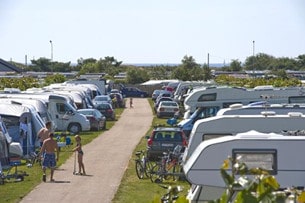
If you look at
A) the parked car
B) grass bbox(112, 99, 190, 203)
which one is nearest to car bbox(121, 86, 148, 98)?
the parked car

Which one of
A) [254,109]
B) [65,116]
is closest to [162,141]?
[254,109]

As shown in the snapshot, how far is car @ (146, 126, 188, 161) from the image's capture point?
23047 millimetres

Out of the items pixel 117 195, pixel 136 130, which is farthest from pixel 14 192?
pixel 136 130

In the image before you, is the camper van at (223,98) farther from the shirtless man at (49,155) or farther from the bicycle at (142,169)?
the shirtless man at (49,155)

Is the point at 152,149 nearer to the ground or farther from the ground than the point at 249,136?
nearer to the ground

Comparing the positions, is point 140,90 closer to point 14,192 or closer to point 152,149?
point 152,149

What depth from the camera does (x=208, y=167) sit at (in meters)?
10.2

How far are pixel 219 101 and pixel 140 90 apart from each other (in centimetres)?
4780

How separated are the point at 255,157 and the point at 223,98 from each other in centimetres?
2174

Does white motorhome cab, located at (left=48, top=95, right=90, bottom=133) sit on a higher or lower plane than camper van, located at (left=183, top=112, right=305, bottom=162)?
lower

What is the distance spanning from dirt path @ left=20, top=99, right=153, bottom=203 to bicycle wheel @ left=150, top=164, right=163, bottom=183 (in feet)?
2.88

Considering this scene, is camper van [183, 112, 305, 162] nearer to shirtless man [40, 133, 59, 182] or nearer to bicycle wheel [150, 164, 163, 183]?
bicycle wheel [150, 164, 163, 183]

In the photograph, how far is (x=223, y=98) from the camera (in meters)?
32.0

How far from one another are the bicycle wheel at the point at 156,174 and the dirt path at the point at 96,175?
877 mm
